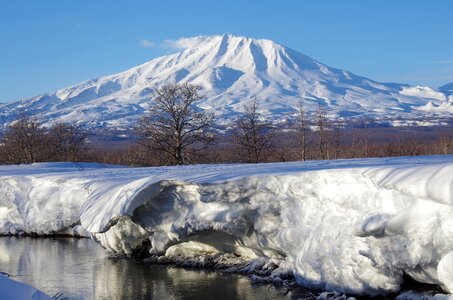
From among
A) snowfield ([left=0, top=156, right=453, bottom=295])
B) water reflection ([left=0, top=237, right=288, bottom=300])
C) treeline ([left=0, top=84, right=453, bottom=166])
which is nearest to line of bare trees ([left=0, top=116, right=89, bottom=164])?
treeline ([left=0, top=84, right=453, bottom=166])

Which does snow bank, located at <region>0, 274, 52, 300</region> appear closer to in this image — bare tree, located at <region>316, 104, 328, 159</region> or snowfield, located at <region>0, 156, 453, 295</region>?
snowfield, located at <region>0, 156, 453, 295</region>

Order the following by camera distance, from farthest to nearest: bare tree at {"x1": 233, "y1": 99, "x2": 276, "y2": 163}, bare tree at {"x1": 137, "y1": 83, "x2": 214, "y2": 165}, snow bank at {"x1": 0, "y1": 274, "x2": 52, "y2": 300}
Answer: bare tree at {"x1": 233, "y1": 99, "x2": 276, "y2": 163}, bare tree at {"x1": 137, "y1": 83, "x2": 214, "y2": 165}, snow bank at {"x1": 0, "y1": 274, "x2": 52, "y2": 300}

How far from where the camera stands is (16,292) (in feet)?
23.6

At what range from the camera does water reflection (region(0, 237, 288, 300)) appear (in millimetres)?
15083

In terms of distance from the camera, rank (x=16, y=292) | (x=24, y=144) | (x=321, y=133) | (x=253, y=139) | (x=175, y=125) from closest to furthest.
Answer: (x=16, y=292)
(x=175, y=125)
(x=321, y=133)
(x=253, y=139)
(x=24, y=144)

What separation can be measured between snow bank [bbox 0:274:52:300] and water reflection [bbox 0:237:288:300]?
751 cm

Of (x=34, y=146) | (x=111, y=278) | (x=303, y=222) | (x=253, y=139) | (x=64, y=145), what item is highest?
(x=64, y=145)

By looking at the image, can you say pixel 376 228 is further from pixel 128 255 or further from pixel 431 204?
pixel 128 255

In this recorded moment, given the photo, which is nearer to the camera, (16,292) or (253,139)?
(16,292)

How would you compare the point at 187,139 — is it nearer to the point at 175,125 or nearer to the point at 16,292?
the point at 175,125

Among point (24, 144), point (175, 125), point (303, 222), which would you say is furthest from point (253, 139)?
point (303, 222)

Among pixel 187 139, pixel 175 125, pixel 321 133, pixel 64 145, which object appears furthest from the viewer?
pixel 64 145

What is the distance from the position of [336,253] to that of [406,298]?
70.6 inches

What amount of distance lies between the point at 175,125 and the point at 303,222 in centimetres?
2923
